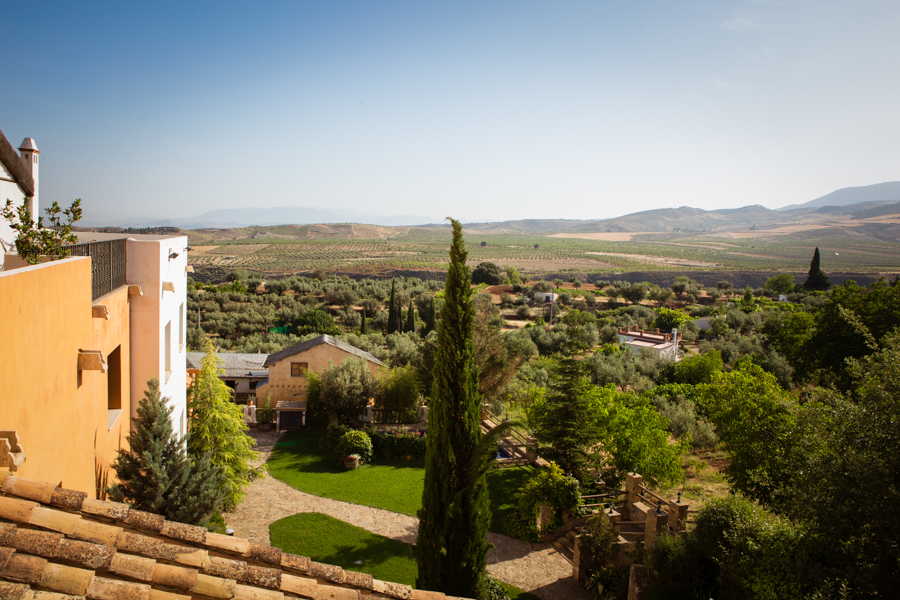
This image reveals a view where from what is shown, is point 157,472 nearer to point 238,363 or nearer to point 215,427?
point 215,427

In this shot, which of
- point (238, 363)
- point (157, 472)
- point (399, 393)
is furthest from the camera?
point (238, 363)

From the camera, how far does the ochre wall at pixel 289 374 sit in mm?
25203

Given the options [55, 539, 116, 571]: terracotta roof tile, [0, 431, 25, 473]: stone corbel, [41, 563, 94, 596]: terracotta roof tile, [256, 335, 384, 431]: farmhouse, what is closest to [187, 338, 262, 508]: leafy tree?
[256, 335, 384, 431]: farmhouse

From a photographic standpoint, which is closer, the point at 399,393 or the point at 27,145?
the point at 27,145

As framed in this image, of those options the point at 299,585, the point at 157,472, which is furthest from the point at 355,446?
the point at 299,585

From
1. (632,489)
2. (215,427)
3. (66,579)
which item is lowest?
(632,489)

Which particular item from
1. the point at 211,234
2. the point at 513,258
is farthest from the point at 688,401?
the point at 211,234

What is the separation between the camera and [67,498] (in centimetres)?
338

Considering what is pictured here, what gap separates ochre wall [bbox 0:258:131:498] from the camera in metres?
4.14

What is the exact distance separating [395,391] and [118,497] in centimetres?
1668

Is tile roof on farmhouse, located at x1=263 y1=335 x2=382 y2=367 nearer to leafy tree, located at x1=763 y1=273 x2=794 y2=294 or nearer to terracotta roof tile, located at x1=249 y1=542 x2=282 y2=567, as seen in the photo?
terracotta roof tile, located at x1=249 y1=542 x2=282 y2=567

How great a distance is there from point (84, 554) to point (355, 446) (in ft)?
58.8

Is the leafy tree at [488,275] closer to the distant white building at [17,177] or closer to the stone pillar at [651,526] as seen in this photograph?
the stone pillar at [651,526]

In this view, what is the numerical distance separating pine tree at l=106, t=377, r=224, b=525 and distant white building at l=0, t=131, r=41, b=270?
3679 mm
